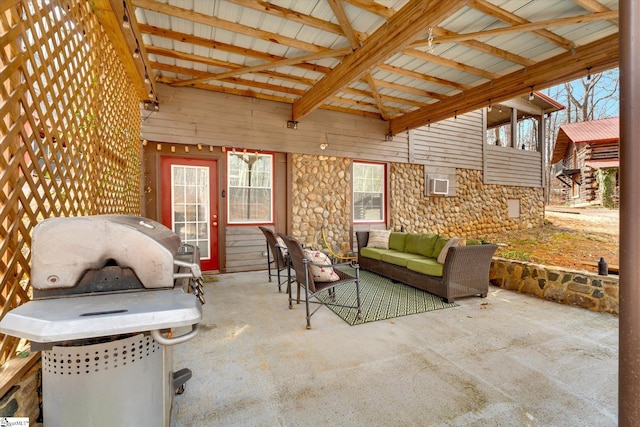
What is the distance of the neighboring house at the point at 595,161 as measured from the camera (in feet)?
35.9

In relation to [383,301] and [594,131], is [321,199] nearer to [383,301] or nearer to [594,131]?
[383,301]

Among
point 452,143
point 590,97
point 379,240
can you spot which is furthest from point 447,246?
point 590,97

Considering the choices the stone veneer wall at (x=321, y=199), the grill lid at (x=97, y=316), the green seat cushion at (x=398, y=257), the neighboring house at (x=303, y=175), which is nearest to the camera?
the grill lid at (x=97, y=316)

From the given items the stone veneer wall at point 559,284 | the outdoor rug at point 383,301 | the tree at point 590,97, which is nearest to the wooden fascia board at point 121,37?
the outdoor rug at point 383,301

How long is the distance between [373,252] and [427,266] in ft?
4.40

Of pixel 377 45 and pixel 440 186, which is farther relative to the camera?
pixel 440 186

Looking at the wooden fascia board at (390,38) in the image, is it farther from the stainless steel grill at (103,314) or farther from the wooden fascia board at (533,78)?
the stainless steel grill at (103,314)

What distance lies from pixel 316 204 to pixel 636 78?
16.1 feet

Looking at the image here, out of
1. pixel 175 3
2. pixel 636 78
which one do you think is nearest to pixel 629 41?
pixel 636 78

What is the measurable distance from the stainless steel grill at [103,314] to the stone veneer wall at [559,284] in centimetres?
427

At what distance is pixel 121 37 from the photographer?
257 centimetres

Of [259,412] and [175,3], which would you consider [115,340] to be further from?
[175,3]

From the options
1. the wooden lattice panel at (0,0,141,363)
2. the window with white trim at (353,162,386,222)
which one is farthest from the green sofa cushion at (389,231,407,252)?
the wooden lattice panel at (0,0,141,363)

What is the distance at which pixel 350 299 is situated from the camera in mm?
3623
